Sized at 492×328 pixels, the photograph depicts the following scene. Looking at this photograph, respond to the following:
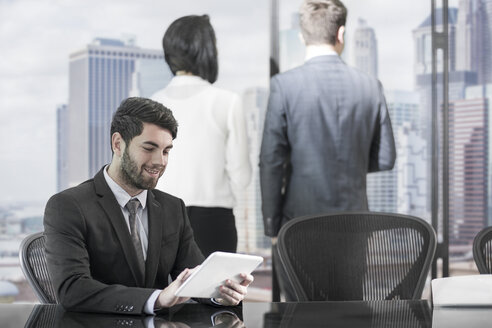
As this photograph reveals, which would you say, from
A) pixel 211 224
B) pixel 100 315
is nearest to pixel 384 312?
pixel 100 315

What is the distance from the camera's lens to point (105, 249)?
7.73 feet

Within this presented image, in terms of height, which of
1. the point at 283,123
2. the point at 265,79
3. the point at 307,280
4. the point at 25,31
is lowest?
the point at 307,280

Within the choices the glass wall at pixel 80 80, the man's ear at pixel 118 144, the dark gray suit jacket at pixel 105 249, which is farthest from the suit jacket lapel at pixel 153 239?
the glass wall at pixel 80 80

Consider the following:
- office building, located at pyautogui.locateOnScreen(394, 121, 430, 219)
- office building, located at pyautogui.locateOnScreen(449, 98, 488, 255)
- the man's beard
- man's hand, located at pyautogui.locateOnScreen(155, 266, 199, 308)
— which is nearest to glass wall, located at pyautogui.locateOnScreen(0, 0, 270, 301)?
office building, located at pyautogui.locateOnScreen(394, 121, 430, 219)

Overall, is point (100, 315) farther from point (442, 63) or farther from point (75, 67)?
point (442, 63)

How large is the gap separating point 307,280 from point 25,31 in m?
2.51

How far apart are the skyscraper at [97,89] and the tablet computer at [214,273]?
96.6 inches

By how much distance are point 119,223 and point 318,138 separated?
184 centimetres

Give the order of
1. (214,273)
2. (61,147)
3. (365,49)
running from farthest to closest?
(365,49)
(61,147)
(214,273)

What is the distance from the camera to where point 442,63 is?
4500 mm

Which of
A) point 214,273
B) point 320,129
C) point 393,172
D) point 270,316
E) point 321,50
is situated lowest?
point 270,316

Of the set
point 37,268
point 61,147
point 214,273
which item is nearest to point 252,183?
point 61,147

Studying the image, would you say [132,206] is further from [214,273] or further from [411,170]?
[411,170]

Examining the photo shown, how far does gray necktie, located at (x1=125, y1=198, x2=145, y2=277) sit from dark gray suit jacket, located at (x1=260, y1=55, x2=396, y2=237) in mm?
1612
